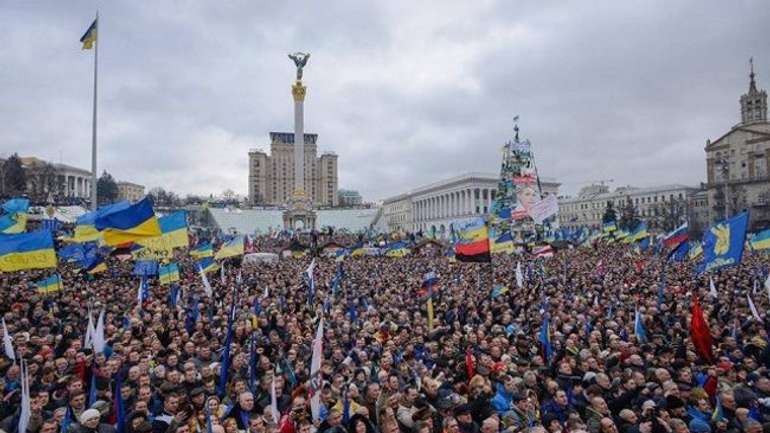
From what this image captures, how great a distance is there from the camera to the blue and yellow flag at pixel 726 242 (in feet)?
36.7

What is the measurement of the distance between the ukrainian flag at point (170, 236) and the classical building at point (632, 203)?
72.3 metres

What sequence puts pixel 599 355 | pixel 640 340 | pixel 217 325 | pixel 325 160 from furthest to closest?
pixel 325 160 → pixel 217 325 → pixel 640 340 → pixel 599 355

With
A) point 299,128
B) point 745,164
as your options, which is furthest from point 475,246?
point 745,164

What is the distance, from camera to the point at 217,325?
1083 cm

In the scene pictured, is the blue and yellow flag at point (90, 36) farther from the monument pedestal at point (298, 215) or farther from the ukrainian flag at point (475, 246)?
the monument pedestal at point (298, 215)

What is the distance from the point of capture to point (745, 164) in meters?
68.4

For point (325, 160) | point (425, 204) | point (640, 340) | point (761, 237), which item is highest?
point (325, 160)

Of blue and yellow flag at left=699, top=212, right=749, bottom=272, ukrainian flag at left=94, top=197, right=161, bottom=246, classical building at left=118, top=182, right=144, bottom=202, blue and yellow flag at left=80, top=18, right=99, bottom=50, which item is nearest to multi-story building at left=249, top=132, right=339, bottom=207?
classical building at left=118, top=182, right=144, bottom=202

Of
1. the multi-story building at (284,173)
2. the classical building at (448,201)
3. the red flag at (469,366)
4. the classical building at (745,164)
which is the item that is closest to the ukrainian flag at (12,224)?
the red flag at (469,366)

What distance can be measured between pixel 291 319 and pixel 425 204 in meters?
103

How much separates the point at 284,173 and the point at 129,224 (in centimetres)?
13945

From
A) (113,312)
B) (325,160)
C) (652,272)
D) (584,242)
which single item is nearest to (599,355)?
(113,312)

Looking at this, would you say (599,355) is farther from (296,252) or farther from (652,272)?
(296,252)

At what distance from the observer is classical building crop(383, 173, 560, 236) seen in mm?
94812
